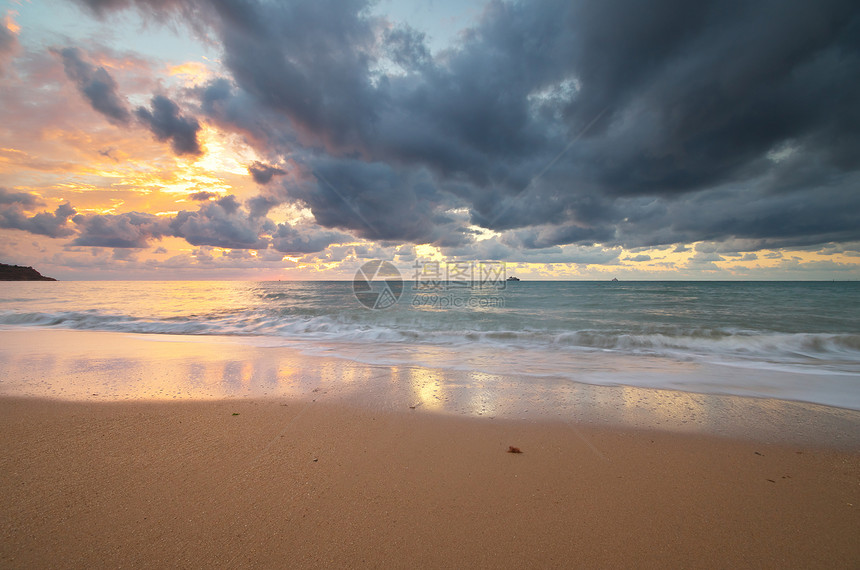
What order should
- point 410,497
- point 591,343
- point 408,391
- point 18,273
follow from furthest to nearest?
point 18,273, point 591,343, point 408,391, point 410,497

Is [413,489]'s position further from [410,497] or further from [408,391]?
[408,391]

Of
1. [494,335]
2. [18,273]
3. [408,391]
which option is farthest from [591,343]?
[18,273]

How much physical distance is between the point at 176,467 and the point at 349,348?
7.01m

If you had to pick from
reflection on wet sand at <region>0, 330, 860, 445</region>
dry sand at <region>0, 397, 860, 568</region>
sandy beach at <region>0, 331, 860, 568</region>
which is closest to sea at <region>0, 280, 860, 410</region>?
reflection on wet sand at <region>0, 330, 860, 445</region>

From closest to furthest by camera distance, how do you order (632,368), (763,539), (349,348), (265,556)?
(265,556) < (763,539) < (632,368) < (349,348)

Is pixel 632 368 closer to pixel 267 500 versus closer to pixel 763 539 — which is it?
pixel 763 539

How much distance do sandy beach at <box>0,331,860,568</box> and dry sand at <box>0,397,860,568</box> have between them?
12 millimetres

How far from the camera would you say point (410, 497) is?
2.38 m

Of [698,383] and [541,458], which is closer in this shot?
[541,458]

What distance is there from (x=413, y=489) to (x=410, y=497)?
101 mm

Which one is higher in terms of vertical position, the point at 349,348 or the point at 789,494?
the point at 789,494

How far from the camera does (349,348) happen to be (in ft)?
31.9

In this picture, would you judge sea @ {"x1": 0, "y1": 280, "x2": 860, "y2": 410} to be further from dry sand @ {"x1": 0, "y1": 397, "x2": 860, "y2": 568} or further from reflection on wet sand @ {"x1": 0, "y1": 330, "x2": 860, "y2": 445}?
dry sand @ {"x1": 0, "y1": 397, "x2": 860, "y2": 568}

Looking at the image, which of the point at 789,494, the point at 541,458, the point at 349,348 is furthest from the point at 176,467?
the point at 349,348
